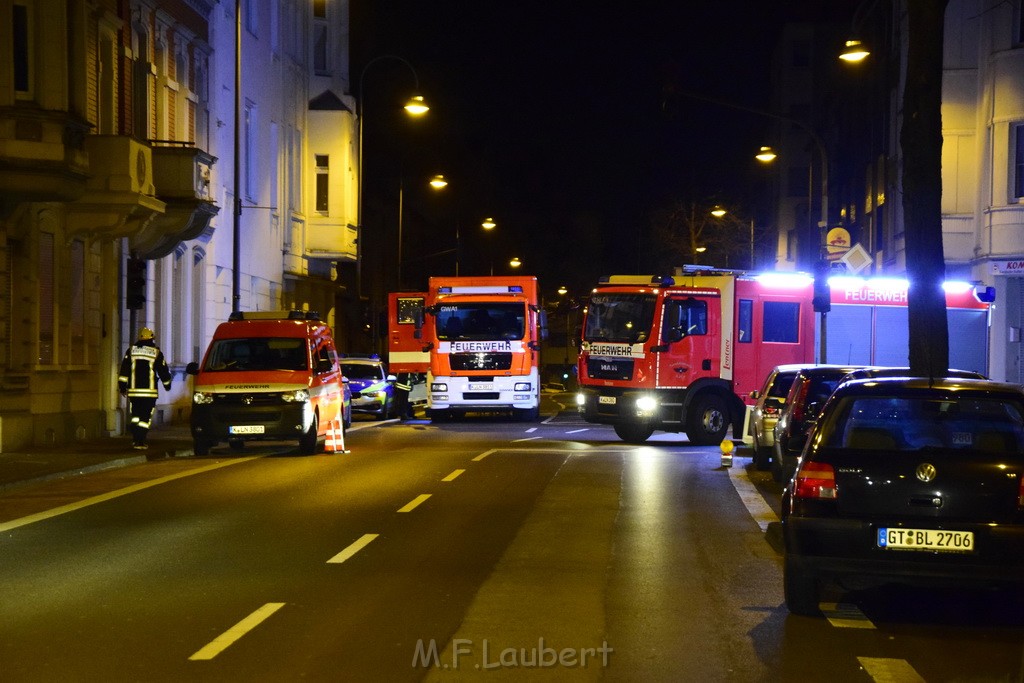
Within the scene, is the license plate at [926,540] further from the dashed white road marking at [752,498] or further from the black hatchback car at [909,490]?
the dashed white road marking at [752,498]

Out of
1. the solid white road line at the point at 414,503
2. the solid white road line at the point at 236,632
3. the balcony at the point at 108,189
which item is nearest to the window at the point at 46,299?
the balcony at the point at 108,189

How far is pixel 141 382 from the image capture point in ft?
78.2

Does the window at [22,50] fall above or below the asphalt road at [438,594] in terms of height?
above

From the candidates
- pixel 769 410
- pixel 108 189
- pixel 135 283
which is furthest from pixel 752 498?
pixel 108 189

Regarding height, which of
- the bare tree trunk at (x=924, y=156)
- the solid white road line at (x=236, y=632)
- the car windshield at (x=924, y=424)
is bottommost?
the solid white road line at (x=236, y=632)

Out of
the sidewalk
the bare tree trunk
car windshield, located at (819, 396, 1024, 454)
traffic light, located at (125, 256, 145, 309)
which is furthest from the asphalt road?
traffic light, located at (125, 256, 145, 309)

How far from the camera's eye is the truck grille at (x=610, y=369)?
1019 inches

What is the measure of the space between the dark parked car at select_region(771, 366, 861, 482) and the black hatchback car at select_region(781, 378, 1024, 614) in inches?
292

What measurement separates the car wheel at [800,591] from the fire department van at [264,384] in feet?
47.4

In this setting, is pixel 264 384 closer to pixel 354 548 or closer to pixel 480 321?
pixel 354 548

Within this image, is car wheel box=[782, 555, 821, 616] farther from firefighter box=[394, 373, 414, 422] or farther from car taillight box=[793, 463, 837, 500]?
firefighter box=[394, 373, 414, 422]

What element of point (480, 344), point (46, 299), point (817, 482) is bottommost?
point (817, 482)

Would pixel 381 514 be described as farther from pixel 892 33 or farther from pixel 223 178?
pixel 892 33

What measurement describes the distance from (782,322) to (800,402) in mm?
8855
